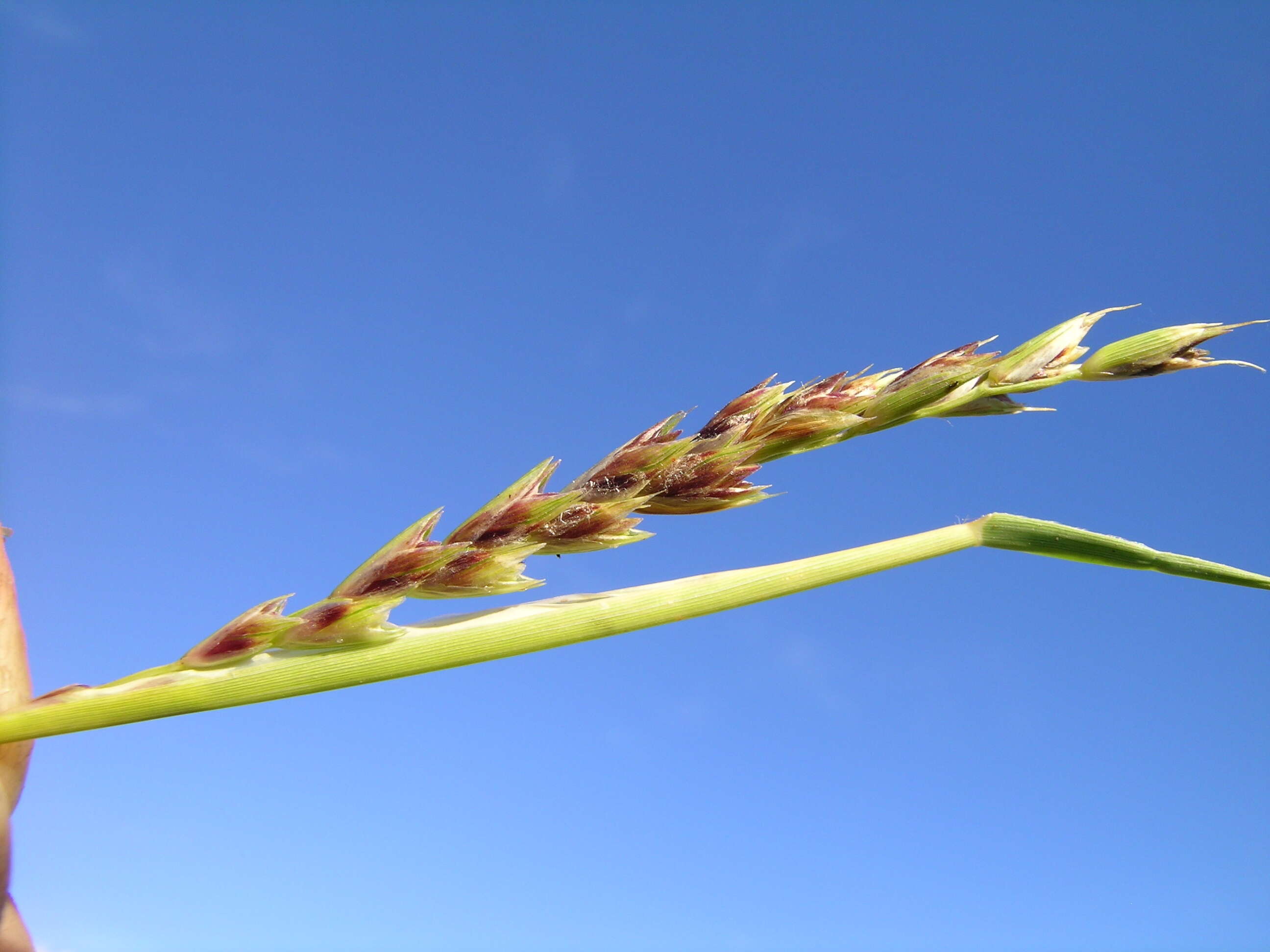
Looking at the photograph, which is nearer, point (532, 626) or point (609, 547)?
point (532, 626)

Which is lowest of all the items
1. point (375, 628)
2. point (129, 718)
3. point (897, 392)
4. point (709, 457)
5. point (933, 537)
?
point (129, 718)

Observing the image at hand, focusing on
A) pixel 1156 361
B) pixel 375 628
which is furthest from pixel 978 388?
pixel 375 628

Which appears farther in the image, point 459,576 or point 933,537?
point 933,537

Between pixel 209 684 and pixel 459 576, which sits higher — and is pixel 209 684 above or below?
below

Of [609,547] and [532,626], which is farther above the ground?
[609,547]

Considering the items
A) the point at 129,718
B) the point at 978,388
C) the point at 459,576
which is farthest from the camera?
the point at 978,388

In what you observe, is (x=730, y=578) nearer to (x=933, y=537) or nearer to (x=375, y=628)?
(x=933, y=537)

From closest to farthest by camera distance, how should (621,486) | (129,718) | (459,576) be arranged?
(129,718), (459,576), (621,486)

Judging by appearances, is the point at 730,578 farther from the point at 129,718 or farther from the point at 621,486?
the point at 129,718
